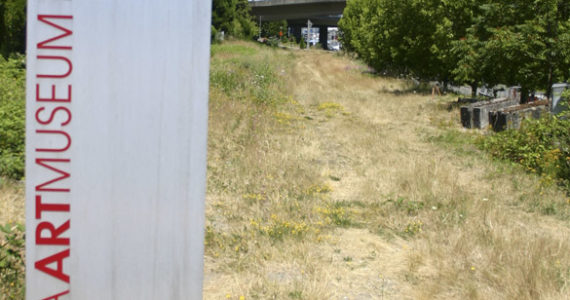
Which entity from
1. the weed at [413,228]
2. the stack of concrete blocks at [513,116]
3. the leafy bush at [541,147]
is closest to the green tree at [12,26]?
the leafy bush at [541,147]

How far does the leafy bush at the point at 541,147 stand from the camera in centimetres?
833

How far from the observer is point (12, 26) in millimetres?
15898

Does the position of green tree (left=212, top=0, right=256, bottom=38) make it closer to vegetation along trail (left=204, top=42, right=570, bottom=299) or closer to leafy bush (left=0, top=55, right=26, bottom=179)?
vegetation along trail (left=204, top=42, right=570, bottom=299)

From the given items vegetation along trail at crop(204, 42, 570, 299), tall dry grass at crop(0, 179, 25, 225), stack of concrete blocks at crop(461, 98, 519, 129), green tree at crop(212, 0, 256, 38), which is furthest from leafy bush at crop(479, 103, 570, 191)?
green tree at crop(212, 0, 256, 38)

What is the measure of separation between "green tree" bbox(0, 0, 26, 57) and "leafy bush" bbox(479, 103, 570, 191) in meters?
11.8

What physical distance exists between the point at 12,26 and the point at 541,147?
13.9 metres

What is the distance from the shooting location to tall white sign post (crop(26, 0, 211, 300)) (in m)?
2.63

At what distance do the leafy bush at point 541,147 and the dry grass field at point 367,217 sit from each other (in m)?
0.31

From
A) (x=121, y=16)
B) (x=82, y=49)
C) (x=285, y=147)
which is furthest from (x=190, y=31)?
(x=285, y=147)

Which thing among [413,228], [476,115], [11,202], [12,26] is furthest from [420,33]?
[11,202]

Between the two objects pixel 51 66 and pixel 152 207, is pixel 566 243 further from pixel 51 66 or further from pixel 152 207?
pixel 51 66

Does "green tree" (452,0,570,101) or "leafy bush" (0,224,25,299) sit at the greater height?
"green tree" (452,0,570,101)

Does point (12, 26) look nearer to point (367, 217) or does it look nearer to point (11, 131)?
point (11, 131)

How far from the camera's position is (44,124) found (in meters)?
2.65
